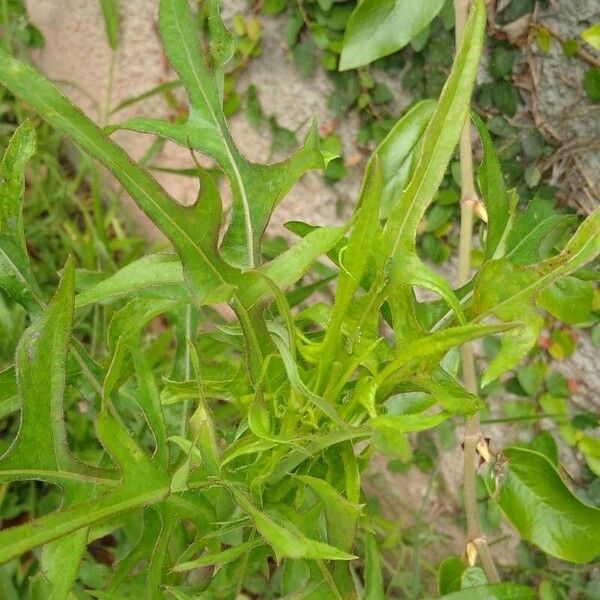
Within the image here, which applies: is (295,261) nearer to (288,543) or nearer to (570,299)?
(288,543)

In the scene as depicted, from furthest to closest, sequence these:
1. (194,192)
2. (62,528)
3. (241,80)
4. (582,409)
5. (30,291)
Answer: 1. (194,192)
2. (241,80)
3. (582,409)
4. (30,291)
5. (62,528)

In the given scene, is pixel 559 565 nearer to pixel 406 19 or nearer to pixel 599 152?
pixel 599 152

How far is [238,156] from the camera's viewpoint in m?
0.45

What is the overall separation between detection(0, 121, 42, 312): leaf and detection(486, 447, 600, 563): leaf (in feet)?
1.34

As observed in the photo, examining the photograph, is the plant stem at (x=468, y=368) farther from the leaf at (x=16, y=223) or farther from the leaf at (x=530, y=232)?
the leaf at (x=16, y=223)

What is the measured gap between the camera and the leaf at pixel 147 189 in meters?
0.35

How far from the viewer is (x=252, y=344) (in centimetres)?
43

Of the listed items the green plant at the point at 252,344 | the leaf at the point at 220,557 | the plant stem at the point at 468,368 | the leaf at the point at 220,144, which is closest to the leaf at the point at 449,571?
the plant stem at the point at 468,368

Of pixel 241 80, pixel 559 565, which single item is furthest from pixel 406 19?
pixel 559 565

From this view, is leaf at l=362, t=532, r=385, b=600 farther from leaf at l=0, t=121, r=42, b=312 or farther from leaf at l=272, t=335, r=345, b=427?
leaf at l=0, t=121, r=42, b=312

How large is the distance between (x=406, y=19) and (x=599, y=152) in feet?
0.99

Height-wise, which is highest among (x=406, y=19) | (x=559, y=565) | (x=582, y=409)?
(x=406, y=19)

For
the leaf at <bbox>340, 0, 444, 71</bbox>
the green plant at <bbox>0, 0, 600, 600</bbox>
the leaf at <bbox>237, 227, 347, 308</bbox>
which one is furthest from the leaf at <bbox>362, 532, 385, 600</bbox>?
the leaf at <bbox>340, 0, 444, 71</bbox>

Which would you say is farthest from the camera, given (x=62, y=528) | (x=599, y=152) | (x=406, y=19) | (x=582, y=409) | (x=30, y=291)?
(x=582, y=409)
